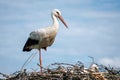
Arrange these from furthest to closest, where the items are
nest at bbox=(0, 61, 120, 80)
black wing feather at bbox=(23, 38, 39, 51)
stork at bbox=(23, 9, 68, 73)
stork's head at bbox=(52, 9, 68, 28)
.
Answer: stork's head at bbox=(52, 9, 68, 28) < black wing feather at bbox=(23, 38, 39, 51) < stork at bbox=(23, 9, 68, 73) < nest at bbox=(0, 61, 120, 80)

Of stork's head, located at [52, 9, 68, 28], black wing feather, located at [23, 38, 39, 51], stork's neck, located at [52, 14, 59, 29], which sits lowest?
black wing feather, located at [23, 38, 39, 51]

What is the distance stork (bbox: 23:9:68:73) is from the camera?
1550cm

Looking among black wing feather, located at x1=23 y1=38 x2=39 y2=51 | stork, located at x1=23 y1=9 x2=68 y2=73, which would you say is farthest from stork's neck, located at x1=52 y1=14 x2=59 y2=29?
black wing feather, located at x1=23 y1=38 x2=39 y2=51

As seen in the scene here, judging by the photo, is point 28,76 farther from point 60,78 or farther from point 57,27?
point 57,27

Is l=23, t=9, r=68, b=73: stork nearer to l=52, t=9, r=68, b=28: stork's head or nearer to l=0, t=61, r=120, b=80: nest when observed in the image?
l=52, t=9, r=68, b=28: stork's head

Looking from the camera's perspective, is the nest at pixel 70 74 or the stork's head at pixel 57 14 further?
the stork's head at pixel 57 14

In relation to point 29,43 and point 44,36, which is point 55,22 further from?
point 29,43

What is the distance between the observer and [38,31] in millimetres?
15586

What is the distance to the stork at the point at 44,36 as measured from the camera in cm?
1550

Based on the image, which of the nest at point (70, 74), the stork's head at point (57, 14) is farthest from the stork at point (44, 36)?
the nest at point (70, 74)

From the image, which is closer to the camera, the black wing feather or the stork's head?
the black wing feather

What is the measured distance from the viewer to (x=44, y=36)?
15.5 metres

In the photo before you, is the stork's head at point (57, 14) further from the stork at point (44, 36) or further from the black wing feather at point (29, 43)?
the black wing feather at point (29, 43)

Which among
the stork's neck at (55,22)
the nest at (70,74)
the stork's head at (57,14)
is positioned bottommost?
the nest at (70,74)
